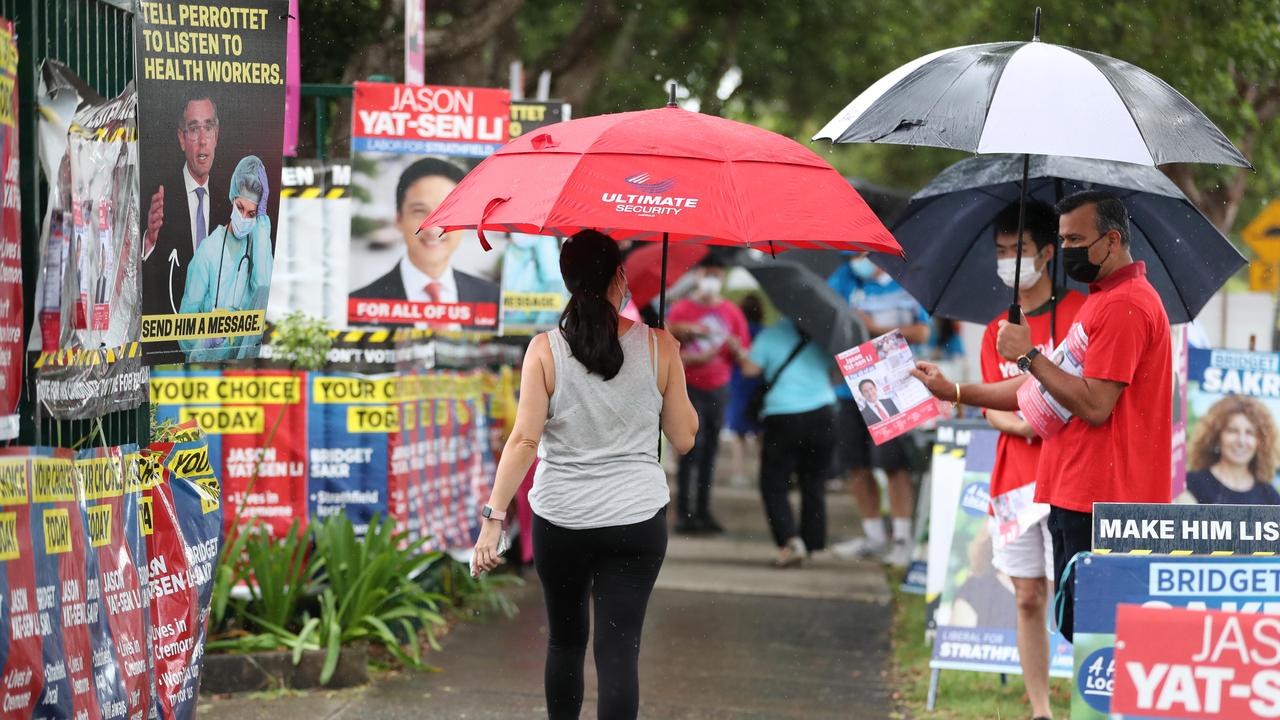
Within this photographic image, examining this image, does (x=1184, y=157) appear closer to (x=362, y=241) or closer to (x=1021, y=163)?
(x=1021, y=163)

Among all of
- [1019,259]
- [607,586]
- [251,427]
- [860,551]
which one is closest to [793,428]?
[860,551]

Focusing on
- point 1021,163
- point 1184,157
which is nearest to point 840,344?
point 1021,163

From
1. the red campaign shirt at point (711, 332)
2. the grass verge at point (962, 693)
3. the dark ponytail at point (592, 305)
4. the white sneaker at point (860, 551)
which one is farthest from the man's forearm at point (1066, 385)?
the red campaign shirt at point (711, 332)

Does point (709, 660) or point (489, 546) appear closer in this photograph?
point (489, 546)

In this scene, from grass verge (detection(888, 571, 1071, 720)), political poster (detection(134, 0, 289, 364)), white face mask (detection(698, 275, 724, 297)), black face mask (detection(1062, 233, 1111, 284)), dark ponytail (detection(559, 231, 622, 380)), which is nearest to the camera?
political poster (detection(134, 0, 289, 364))

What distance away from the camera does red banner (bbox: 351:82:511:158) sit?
25.2 ft

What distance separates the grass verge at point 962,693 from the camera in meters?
6.57

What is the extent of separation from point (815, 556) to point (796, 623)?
2588 mm

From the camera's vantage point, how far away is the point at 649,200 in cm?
455

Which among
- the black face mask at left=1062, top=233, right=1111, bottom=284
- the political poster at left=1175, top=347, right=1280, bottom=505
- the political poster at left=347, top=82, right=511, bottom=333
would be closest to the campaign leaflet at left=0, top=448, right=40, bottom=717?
the black face mask at left=1062, top=233, right=1111, bottom=284

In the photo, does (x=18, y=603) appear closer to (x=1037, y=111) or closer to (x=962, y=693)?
(x=1037, y=111)

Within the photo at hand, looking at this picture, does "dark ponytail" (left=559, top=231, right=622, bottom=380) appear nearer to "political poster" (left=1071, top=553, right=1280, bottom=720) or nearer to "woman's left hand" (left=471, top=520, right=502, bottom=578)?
"woman's left hand" (left=471, top=520, right=502, bottom=578)

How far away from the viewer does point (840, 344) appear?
10242 mm

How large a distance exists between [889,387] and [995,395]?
380 mm
